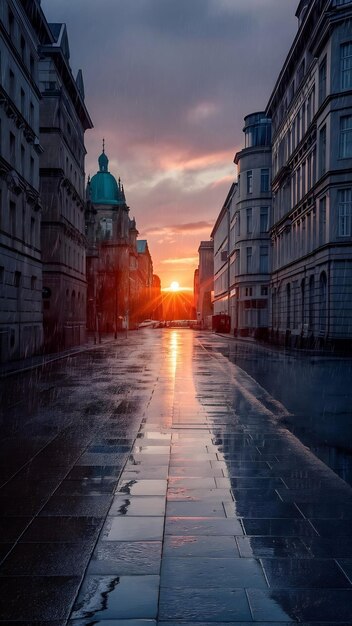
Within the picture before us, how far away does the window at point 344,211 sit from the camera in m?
34.4

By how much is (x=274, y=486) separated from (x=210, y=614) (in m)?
3.11

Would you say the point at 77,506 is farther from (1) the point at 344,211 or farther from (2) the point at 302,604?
(1) the point at 344,211

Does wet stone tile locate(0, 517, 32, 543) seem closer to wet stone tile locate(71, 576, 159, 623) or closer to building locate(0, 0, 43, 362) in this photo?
wet stone tile locate(71, 576, 159, 623)

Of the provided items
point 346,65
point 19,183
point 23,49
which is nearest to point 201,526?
point 19,183

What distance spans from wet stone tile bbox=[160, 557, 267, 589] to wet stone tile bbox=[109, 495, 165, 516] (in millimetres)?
1176

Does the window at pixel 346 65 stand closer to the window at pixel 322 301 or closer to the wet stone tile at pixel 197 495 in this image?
the window at pixel 322 301

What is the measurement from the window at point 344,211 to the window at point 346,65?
575cm

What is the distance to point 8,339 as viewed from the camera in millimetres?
27109

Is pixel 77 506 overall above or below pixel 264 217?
below

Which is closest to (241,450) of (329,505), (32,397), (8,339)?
(329,505)

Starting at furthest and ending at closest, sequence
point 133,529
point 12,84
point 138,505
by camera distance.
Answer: point 12,84, point 138,505, point 133,529

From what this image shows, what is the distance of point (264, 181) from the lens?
7119 cm

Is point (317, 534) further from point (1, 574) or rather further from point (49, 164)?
point (49, 164)

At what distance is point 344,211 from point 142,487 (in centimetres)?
3042
